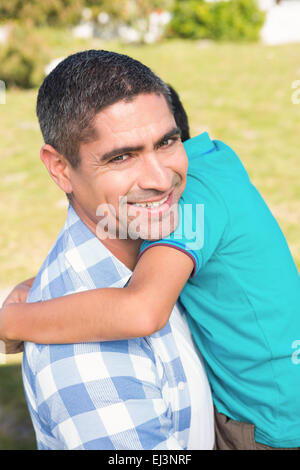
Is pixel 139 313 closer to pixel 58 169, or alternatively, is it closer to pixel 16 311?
pixel 16 311

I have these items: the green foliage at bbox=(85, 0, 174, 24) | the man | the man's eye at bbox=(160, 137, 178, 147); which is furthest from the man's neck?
the green foliage at bbox=(85, 0, 174, 24)

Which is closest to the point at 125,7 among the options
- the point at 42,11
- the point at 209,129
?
the point at 42,11

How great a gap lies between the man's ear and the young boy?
38 cm

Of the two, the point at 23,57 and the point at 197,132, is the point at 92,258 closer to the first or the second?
the point at 197,132

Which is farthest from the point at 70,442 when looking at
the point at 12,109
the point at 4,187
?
the point at 12,109

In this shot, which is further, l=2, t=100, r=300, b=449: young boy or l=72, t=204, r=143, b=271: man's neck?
l=72, t=204, r=143, b=271: man's neck

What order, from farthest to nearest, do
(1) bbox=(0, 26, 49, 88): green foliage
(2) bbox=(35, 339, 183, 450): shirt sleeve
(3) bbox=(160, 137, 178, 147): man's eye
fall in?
1. (1) bbox=(0, 26, 49, 88): green foliage
2. (3) bbox=(160, 137, 178, 147): man's eye
3. (2) bbox=(35, 339, 183, 450): shirt sleeve

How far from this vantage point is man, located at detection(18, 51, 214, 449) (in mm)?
1617

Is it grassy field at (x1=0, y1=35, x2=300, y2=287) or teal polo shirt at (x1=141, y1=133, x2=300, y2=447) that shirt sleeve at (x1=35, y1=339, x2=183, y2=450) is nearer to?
teal polo shirt at (x1=141, y1=133, x2=300, y2=447)

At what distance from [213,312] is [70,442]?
658 mm

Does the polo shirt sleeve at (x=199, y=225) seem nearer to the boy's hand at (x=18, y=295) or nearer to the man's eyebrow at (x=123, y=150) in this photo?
the man's eyebrow at (x=123, y=150)

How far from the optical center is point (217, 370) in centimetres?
199

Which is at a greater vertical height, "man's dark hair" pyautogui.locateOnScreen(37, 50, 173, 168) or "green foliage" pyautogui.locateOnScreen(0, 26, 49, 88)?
"man's dark hair" pyautogui.locateOnScreen(37, 50, 173, 168)

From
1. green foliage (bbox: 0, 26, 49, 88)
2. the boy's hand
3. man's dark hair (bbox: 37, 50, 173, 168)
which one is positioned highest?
man's dark hair (bbox: 37, 50, 173, 168)
